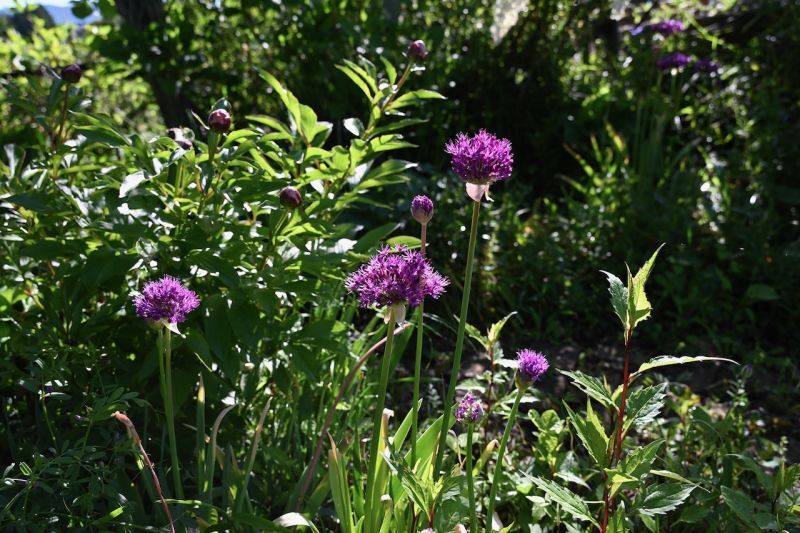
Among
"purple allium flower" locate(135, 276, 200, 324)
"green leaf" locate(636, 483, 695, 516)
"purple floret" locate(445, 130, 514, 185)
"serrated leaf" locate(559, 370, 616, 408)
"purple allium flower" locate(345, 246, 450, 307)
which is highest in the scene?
"purple floret" locate(445, 130, 514, 185)

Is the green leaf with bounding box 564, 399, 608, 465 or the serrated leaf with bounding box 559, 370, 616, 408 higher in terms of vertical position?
the serrated leaf with bounding box 559, 370, 616, 408

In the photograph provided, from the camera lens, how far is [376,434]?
1.31 metres

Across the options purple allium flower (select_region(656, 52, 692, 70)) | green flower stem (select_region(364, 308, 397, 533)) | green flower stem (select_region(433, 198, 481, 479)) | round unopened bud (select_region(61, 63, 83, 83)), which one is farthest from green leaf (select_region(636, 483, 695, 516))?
purple allium flower (select_region(656, 52, 692, 70))

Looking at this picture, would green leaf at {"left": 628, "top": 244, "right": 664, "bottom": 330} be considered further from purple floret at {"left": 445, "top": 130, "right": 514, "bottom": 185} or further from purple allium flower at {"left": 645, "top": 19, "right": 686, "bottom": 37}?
purple allium flower at {"left": 645, "top": 19, "right": 686, "bottom": 37}

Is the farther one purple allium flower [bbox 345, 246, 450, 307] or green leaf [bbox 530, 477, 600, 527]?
green leaf [bbox 530, 477, 600, 527]

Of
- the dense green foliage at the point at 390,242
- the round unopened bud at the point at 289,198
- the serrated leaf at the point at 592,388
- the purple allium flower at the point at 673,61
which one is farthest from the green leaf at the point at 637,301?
the purple allium flower at the point at 673,61

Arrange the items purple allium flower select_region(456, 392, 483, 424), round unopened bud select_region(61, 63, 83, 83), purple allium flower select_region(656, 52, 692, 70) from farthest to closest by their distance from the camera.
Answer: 1. purple allium flower select_region(656, 52, 692, 70)
2. round unopened bud select_region(61, 63, 83, 83)
3. purple allium flower select_region(456, 392, 483, 424)

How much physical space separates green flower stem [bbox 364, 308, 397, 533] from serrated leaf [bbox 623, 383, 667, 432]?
441mm

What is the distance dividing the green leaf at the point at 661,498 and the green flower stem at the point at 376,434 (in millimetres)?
473

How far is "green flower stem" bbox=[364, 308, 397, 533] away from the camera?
1.22 m

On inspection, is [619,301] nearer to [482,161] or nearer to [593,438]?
[593,438]

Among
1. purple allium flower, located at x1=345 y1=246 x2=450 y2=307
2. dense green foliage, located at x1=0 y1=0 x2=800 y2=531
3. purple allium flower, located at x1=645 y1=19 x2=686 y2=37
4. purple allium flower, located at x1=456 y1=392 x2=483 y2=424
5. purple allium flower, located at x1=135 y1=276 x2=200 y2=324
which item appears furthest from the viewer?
purple allium flower, located at x1=645 y1=19 x2=686 y2=37

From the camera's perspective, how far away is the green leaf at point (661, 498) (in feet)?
4.37

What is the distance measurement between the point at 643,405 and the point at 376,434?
1.59 ft
